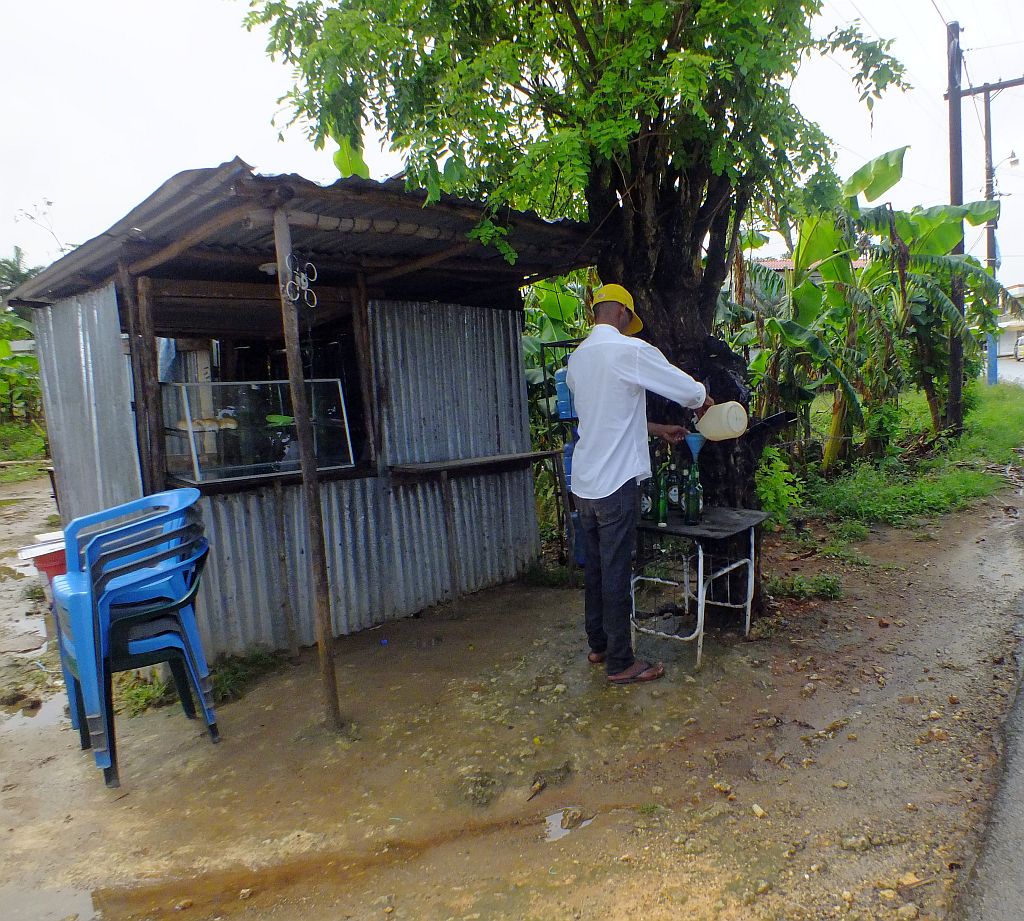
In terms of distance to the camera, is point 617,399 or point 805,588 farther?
point 805,588

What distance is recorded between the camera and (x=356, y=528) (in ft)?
17.8

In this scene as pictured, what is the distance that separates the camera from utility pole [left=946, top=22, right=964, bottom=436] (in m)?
11.5

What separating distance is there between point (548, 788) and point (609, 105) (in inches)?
145

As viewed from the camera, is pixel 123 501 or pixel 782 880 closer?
pixel 782 880

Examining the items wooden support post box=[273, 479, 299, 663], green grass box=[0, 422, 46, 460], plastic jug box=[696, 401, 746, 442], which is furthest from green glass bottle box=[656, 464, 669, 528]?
green grass box=[0, 422, 46, 460]

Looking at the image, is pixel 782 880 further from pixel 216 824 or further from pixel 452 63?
pixel 452 63

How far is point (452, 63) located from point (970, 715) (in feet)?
14.6

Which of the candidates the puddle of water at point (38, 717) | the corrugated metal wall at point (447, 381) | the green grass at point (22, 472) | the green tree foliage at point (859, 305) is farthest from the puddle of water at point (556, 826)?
the green grass at point (22, 472)

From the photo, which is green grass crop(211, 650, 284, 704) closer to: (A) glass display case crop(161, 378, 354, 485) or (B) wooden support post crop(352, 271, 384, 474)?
(A) glass display case crop(161, 378, 354, 485)

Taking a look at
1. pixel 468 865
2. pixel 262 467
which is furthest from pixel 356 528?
pixel 468 865

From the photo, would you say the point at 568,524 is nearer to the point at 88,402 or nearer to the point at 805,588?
the point at 805,588

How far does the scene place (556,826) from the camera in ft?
9.74

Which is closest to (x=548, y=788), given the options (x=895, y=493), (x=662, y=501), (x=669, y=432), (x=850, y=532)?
(x=662, y=501)

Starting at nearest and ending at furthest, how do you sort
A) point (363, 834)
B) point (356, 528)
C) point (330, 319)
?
point (363, 834)
point (356, 528)
point (330, 319)
